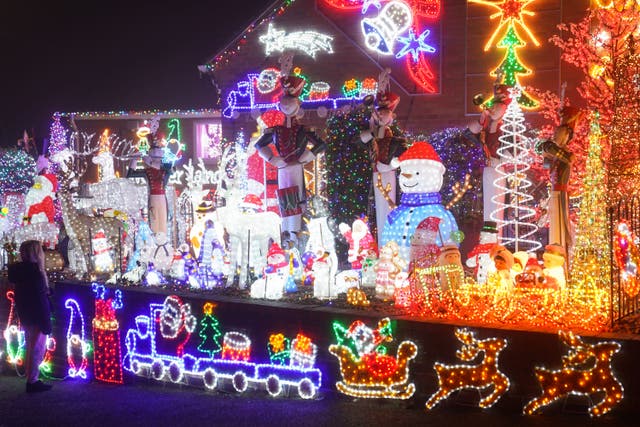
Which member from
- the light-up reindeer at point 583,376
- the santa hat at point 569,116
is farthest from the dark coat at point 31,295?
the santa hat at point 569,116

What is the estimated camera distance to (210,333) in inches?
352

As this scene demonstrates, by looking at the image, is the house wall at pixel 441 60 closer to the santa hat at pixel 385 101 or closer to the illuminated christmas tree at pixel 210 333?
the santa hat at pixel 385 101

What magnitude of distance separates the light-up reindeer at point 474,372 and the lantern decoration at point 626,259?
4.41 feet

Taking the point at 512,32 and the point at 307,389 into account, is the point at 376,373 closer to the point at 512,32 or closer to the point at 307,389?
the point at 307,389

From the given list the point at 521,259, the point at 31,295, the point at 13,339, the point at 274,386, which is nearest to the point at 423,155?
the point at 521,259

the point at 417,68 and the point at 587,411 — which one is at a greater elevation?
the point at 417,68

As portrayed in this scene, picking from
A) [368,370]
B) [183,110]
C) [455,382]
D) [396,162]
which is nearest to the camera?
[455,382]

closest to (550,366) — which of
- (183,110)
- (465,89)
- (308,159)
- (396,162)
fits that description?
(396,162)

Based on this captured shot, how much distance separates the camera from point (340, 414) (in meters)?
7.23

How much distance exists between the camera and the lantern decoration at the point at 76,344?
9.98 metres

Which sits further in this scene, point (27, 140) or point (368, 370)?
point (27, 140)

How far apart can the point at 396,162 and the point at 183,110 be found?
1922cm

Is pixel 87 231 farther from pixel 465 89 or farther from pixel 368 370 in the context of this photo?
pixel 465 89

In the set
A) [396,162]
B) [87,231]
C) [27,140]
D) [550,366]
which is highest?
[27,140]
